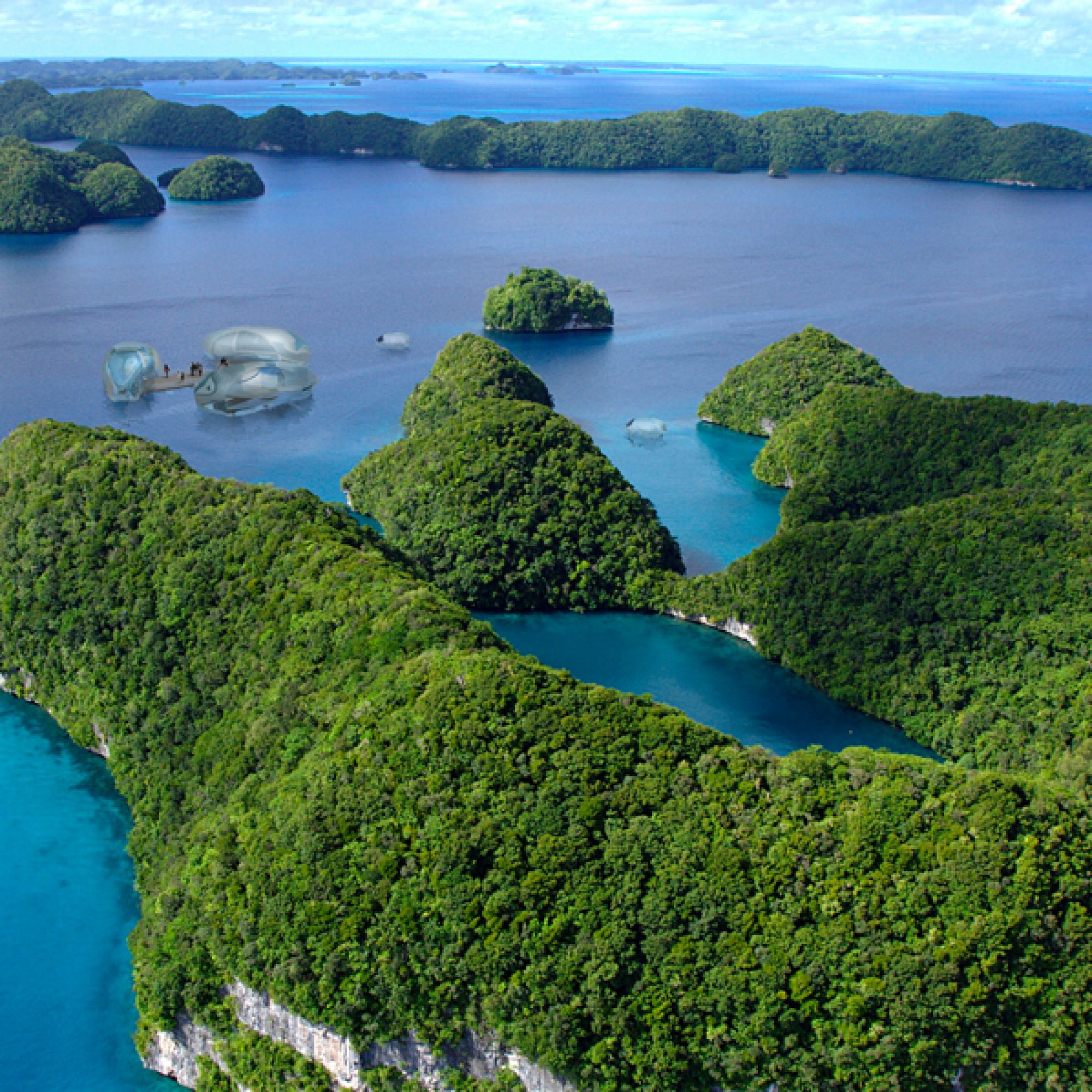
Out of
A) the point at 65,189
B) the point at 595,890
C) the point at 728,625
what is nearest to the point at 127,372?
the point at 728,625

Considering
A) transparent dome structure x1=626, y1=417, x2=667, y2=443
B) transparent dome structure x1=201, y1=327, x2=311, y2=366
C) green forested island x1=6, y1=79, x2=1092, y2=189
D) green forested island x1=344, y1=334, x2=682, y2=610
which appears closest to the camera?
green forested island x1=344, y1=334, x2=682, y2=610

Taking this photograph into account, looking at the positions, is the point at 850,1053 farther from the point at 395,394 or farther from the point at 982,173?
the point at 982,173

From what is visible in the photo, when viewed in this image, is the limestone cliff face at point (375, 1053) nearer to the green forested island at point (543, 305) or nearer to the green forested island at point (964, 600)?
the green forested island at point (964, 600)

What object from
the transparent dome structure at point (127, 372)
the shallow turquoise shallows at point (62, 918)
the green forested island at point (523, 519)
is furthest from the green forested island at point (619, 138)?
the shallow turquoise shallows at point (62, 918)

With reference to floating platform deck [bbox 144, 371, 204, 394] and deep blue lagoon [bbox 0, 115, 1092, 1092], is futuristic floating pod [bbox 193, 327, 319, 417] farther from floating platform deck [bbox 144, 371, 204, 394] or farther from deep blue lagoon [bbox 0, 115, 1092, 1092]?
deep blue lagoon [bbox 0, 115, 1092, 1092]

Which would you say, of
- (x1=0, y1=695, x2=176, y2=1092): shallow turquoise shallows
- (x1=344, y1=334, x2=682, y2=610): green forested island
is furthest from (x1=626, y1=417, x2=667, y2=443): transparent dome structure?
(x1=0, y1=695, x2=176, y2=1092): shallow turquoise shallows

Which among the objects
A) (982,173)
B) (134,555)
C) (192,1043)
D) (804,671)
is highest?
(982,173)

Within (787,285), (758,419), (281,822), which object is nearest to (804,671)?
(281,822)
